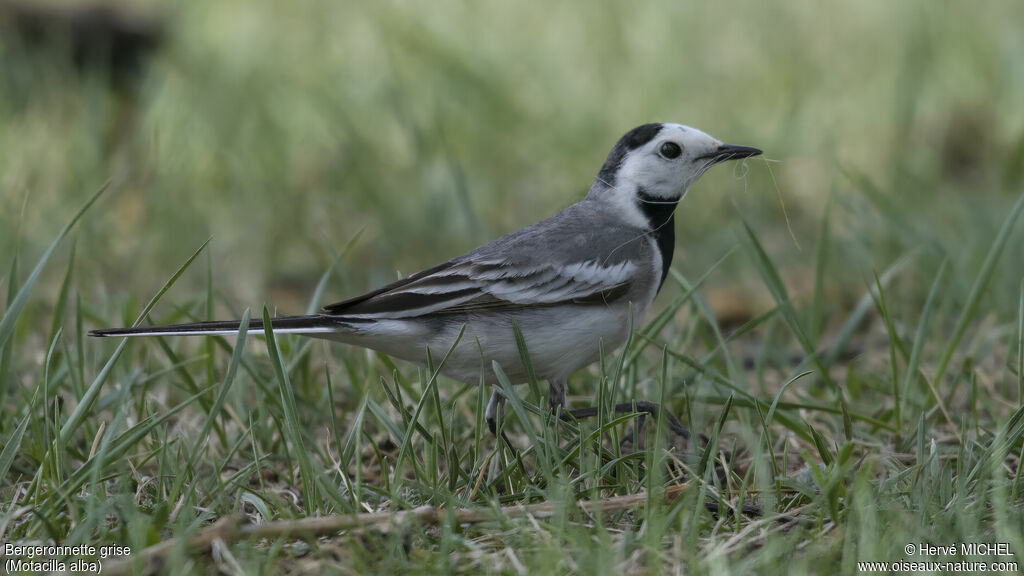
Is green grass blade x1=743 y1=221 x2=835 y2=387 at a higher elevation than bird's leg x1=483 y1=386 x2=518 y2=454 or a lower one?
higher

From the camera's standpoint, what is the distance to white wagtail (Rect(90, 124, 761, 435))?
323 cm

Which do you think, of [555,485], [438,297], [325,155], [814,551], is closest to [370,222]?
[325,155]

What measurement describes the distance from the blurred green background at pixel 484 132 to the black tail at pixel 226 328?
1.69 meters

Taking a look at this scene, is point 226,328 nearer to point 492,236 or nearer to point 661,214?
point 661,214

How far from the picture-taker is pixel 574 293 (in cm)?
330

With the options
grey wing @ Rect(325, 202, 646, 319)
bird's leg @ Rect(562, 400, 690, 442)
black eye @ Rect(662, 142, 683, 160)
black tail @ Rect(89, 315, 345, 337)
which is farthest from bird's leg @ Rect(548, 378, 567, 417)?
black eye @ Rect(662, 142, 683, 160)

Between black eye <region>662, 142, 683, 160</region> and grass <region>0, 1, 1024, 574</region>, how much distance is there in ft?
1.36

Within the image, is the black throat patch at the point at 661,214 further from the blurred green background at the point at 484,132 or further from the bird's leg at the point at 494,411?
the blurred green background at the point at 484,132

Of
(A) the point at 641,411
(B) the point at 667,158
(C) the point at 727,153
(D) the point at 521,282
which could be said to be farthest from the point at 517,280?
(C) the point at 727,153

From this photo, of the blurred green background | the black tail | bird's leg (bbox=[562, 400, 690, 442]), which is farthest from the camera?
the blurred green background

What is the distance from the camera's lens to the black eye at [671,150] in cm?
362

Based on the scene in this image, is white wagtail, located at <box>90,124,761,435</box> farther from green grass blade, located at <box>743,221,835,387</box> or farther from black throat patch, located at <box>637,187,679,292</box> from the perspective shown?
green grass blade, located at <box>743,221,835,387</box>

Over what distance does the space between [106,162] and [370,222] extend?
1770 mm

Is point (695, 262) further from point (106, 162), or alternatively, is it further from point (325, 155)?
point (106, 162)
